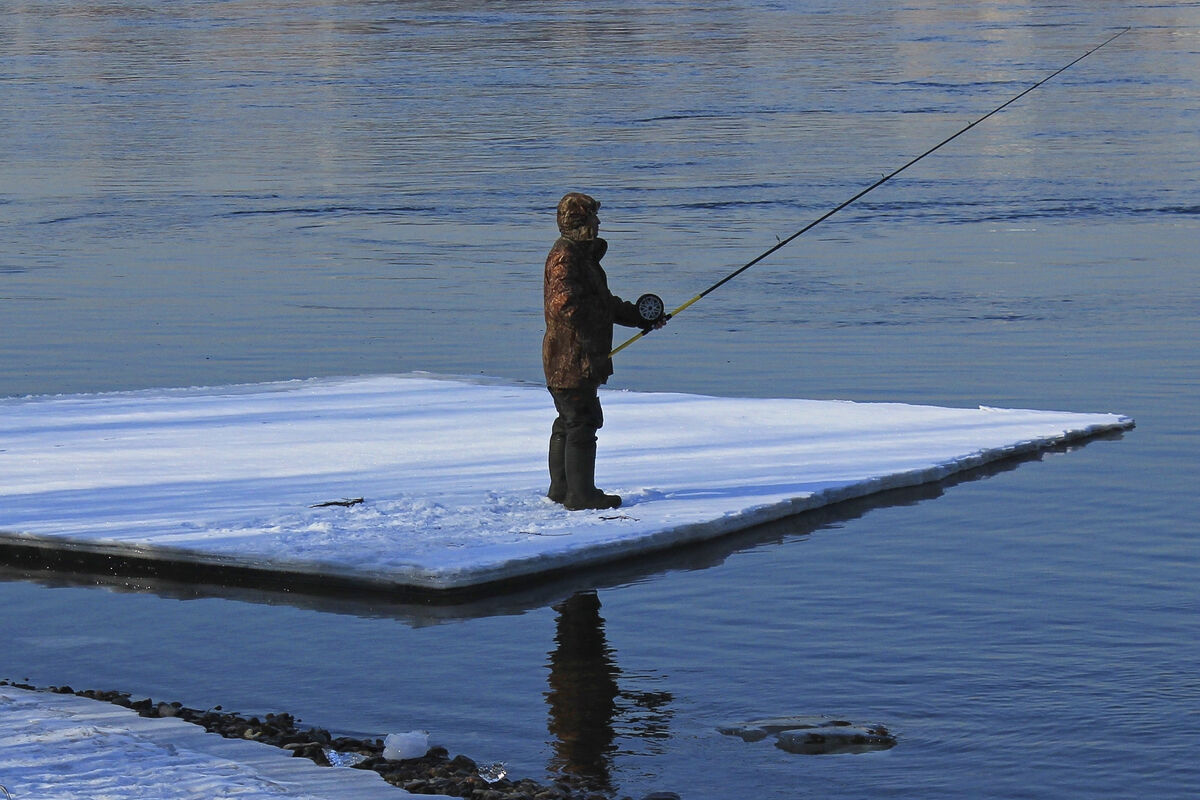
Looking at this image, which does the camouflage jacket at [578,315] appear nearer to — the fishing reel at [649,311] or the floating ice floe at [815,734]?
the fishing reel at [649,311]

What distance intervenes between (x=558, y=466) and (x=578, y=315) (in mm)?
802

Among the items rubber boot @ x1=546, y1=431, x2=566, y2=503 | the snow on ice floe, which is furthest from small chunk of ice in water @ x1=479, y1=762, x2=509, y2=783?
rubber boot @ x1=546, y1=431, x2=566, y2=503

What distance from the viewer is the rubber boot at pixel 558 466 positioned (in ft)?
32.6

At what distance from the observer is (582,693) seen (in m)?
7.62

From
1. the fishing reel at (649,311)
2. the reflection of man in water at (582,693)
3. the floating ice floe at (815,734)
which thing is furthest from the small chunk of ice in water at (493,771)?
the fishing reel at (649,311)

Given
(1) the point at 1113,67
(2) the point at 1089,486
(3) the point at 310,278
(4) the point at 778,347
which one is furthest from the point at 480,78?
(2) the point at 1089,486

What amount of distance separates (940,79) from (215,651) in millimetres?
34081

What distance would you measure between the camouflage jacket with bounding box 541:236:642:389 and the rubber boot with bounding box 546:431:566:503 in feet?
1.05

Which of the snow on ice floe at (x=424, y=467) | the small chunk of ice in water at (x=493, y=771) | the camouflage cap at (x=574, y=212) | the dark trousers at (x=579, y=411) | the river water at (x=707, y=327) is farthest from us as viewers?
the dark trousers at (x=579, y=411)

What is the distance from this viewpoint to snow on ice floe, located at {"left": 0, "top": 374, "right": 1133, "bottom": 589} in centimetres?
930

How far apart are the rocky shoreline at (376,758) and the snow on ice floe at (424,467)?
5.39 ft

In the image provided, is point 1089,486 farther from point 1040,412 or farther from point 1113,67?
point 1113,67

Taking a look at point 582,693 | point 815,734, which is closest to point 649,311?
point 582,693

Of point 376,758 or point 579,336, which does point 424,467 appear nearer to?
point 579,336
